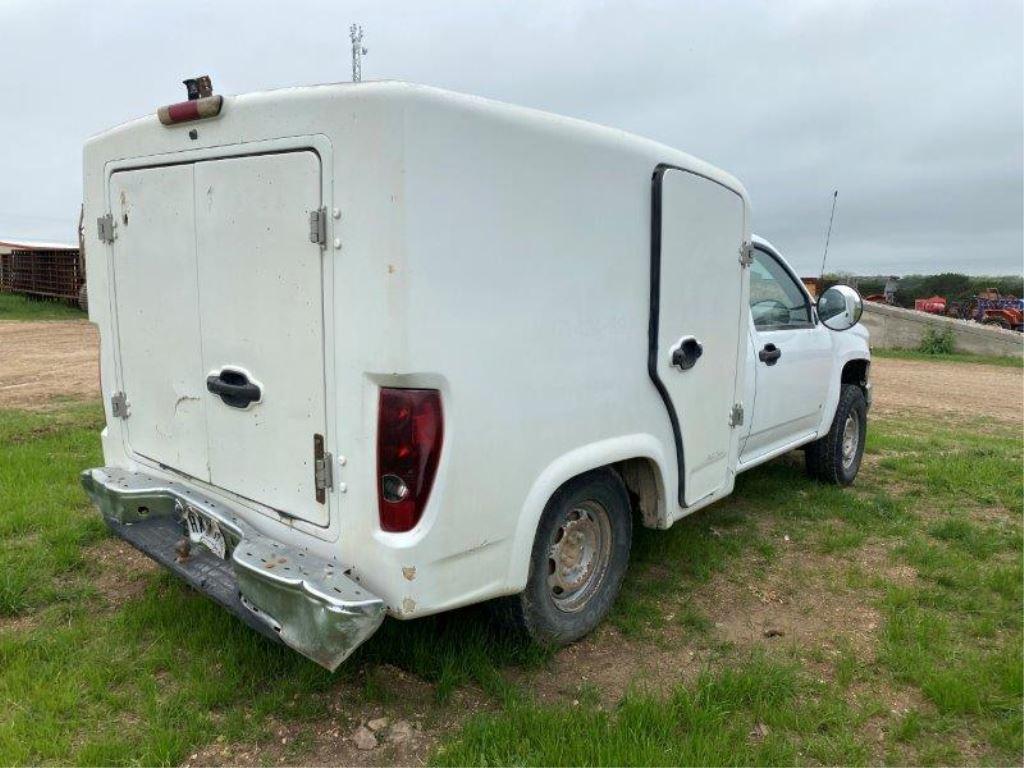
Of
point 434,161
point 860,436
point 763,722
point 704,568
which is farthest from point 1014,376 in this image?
point 434,161

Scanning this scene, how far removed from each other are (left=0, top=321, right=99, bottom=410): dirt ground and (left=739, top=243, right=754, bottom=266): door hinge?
7.35 metres

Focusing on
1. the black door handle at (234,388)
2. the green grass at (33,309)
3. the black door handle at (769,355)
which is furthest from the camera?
the green grass at (33,309)

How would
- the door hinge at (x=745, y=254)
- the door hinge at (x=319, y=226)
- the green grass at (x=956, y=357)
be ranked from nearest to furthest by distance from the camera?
the door hinge at (x=319, y=226)
the door hinge at (x=745, y=254)
the green grass at (x=956, y=357)

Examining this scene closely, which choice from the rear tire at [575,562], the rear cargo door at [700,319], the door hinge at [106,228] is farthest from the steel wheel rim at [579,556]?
the door hinge at [106,228]

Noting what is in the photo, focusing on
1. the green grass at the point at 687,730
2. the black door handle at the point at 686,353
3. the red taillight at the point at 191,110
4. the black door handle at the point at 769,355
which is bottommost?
the green grass at the point at 687,730

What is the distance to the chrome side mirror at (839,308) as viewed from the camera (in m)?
4.90

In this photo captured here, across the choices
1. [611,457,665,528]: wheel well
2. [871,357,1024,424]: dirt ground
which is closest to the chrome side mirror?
[611,457,665,528]: wheel well

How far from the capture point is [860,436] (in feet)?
19.0

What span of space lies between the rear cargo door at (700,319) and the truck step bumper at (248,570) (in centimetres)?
162

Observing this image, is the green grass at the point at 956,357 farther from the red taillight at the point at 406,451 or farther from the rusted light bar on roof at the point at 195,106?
the rusted light bar on roof at the point at 195,106

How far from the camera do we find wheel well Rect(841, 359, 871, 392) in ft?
18.5

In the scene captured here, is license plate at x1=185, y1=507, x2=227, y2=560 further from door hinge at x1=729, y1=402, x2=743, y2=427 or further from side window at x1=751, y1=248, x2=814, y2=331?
side window at x1=751, y1=248, x2=814, y2=331

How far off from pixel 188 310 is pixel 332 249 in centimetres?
88

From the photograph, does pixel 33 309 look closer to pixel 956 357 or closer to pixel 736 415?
pixel 736 415
